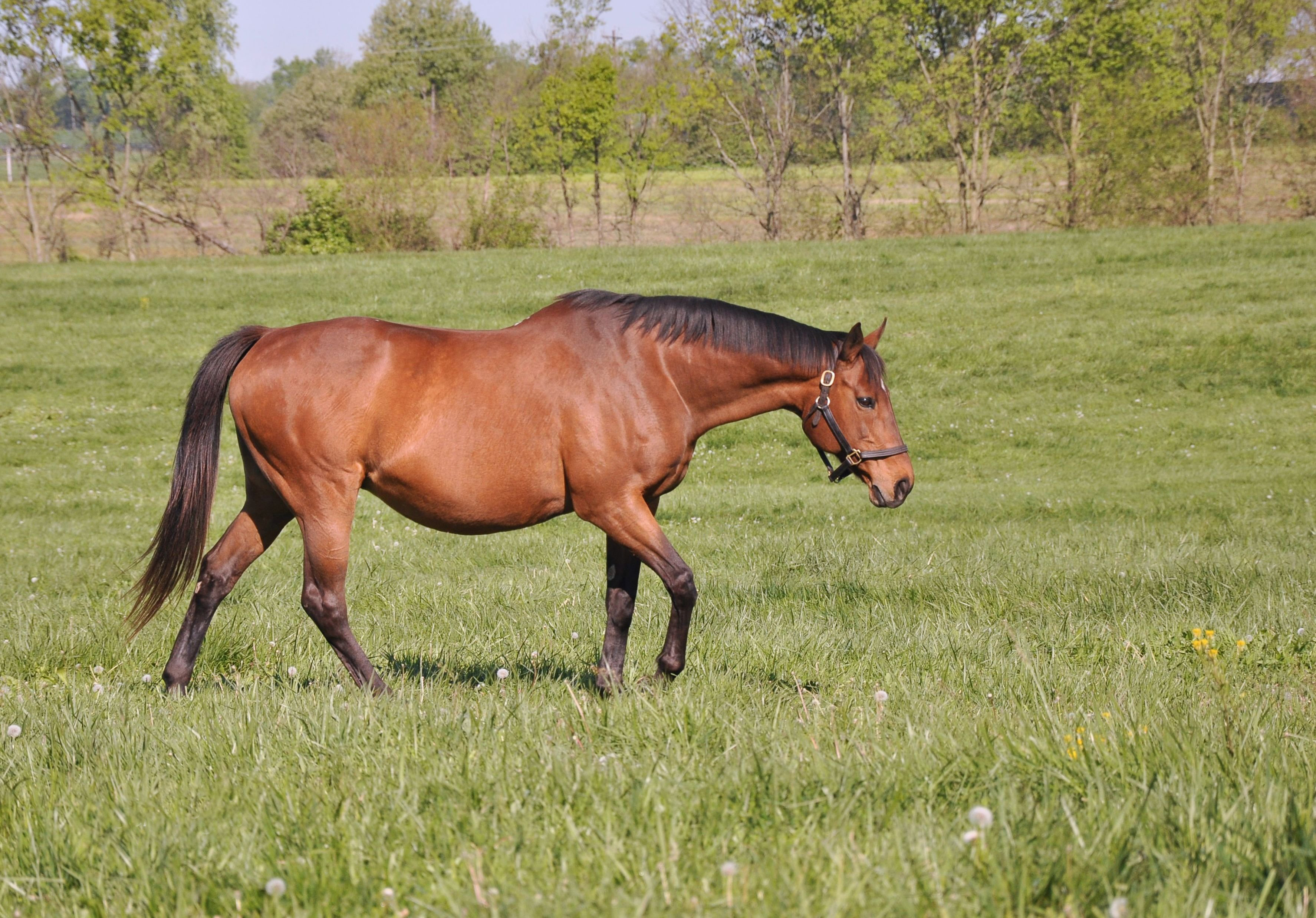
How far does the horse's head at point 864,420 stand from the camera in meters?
4.91

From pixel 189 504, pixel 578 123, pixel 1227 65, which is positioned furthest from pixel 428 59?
pixel 189 504

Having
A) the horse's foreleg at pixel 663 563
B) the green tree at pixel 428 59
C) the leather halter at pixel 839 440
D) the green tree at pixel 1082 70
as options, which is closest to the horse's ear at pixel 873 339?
the leather halter at pixel 839 440

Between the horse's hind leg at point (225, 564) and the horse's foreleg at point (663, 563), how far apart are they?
167 centimetres

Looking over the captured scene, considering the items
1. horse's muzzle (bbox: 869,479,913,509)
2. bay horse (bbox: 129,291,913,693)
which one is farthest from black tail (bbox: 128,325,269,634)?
horse's muzzle (bbox: 869,479,913,509)

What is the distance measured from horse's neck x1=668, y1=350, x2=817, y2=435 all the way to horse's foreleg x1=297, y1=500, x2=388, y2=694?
5.33ft

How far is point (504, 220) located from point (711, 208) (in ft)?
21.6

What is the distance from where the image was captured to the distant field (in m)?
29.5

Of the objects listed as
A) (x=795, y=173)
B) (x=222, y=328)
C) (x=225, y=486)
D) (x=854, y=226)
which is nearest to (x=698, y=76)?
(x=795, y=173)

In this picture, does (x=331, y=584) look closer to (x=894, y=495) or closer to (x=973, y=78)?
(x=894, y=495)

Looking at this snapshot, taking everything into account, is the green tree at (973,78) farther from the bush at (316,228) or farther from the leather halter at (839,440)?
the leather halter at (839,440)

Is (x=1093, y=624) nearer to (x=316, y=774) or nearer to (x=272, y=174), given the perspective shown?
(x=316, y=774)

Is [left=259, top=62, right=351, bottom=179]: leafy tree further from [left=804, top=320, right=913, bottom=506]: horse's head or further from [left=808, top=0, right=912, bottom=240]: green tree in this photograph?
[left=804, top=320, right=913, bottom=506]: horse's head

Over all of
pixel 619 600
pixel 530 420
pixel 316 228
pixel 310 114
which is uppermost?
pixel 310 114

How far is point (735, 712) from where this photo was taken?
11.9 ft
